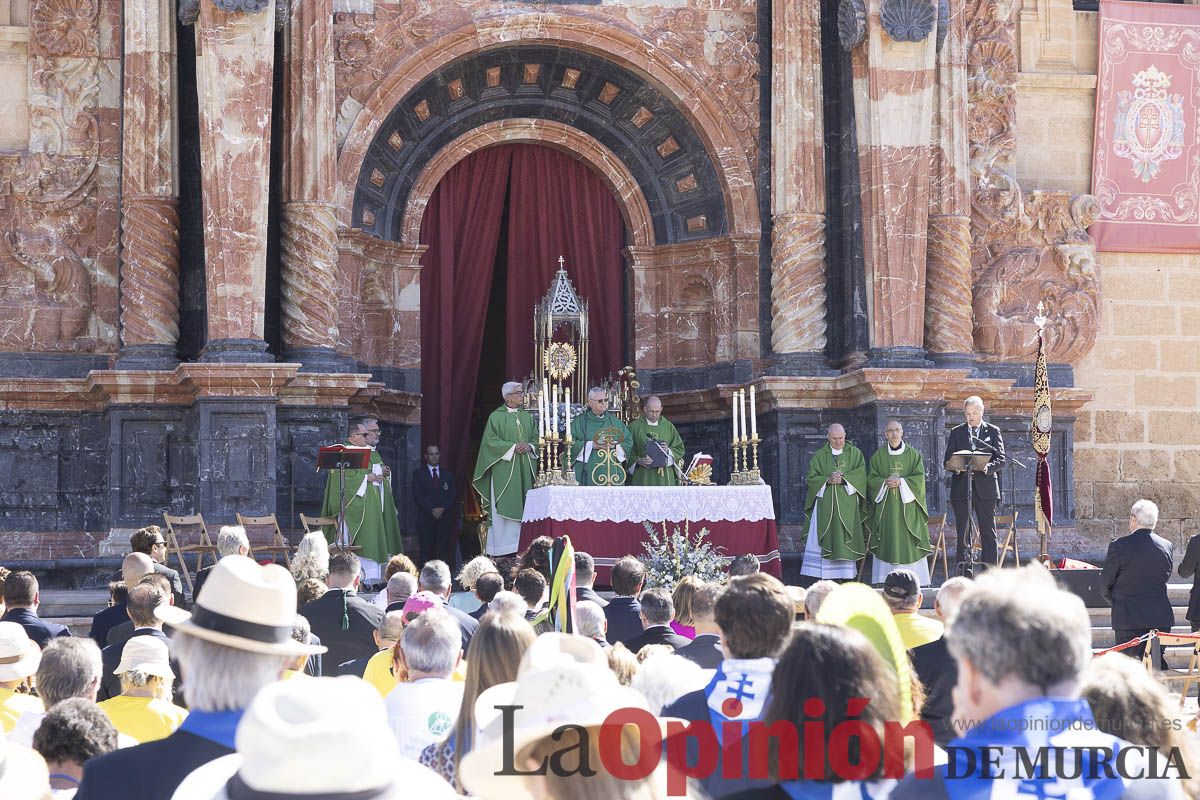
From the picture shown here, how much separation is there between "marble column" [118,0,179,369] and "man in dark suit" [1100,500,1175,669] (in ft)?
28.4

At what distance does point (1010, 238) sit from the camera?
16.6 m

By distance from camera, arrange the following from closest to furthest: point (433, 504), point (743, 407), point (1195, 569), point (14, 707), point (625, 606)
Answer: point (14, 707) → point (625, 606) → point (1195, 569) → point (743, 407) → point (433, 504)

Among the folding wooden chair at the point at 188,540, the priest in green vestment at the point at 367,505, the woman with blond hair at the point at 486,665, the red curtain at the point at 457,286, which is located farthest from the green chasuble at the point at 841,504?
the woman with blond hair at the point at 486,665

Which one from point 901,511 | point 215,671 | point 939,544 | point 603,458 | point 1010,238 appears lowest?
point 939,544

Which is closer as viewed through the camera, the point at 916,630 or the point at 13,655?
the point at 13,655

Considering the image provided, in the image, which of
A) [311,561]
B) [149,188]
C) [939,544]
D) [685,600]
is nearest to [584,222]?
[149,188]

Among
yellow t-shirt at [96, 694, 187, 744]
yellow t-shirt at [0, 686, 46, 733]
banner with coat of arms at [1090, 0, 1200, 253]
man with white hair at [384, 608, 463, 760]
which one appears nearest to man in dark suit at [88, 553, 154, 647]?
yellow t-shirt at [0, 686, 46, 733]

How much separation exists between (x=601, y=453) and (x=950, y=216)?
14.8 ft

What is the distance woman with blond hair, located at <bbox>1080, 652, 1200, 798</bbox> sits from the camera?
11.3 feet

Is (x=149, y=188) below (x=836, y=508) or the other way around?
the other way around

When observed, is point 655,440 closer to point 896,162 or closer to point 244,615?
point 896,162

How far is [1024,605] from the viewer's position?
280cm

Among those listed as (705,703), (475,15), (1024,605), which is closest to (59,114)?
(475,15)

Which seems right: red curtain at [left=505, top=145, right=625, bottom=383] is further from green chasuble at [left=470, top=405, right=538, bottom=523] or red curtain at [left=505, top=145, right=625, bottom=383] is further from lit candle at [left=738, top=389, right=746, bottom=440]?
green chasuble at [left=470, top=405, right=538, bottom=523]
